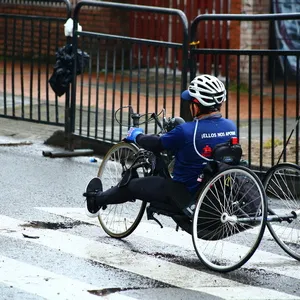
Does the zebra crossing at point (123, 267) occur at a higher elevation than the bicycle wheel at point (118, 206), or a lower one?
lower

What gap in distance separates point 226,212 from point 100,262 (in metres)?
0.94

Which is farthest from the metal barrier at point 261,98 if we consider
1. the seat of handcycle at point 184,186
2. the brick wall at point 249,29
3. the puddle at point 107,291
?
the puddle at point 107,291

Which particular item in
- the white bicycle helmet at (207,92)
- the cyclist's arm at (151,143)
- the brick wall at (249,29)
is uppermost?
the brick wall at (249,29)

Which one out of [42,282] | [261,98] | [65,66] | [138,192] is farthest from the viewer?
[65,66]

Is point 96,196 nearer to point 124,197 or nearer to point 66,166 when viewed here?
point 124,197

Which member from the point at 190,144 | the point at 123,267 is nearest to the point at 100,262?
the point at 123,267

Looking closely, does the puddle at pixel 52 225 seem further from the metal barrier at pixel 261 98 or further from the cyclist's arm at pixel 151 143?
the metal barrier at pixel 261 98

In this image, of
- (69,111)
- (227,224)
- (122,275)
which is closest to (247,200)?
(227,224)

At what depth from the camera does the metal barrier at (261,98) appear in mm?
10414

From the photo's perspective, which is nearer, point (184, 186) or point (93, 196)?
point (184, 186)

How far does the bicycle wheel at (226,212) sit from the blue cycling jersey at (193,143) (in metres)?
0.25

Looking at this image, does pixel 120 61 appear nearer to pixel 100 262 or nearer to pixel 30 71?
pixel 30 71

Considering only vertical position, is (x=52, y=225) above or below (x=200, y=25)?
below

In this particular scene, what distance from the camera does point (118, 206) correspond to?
9070mm
